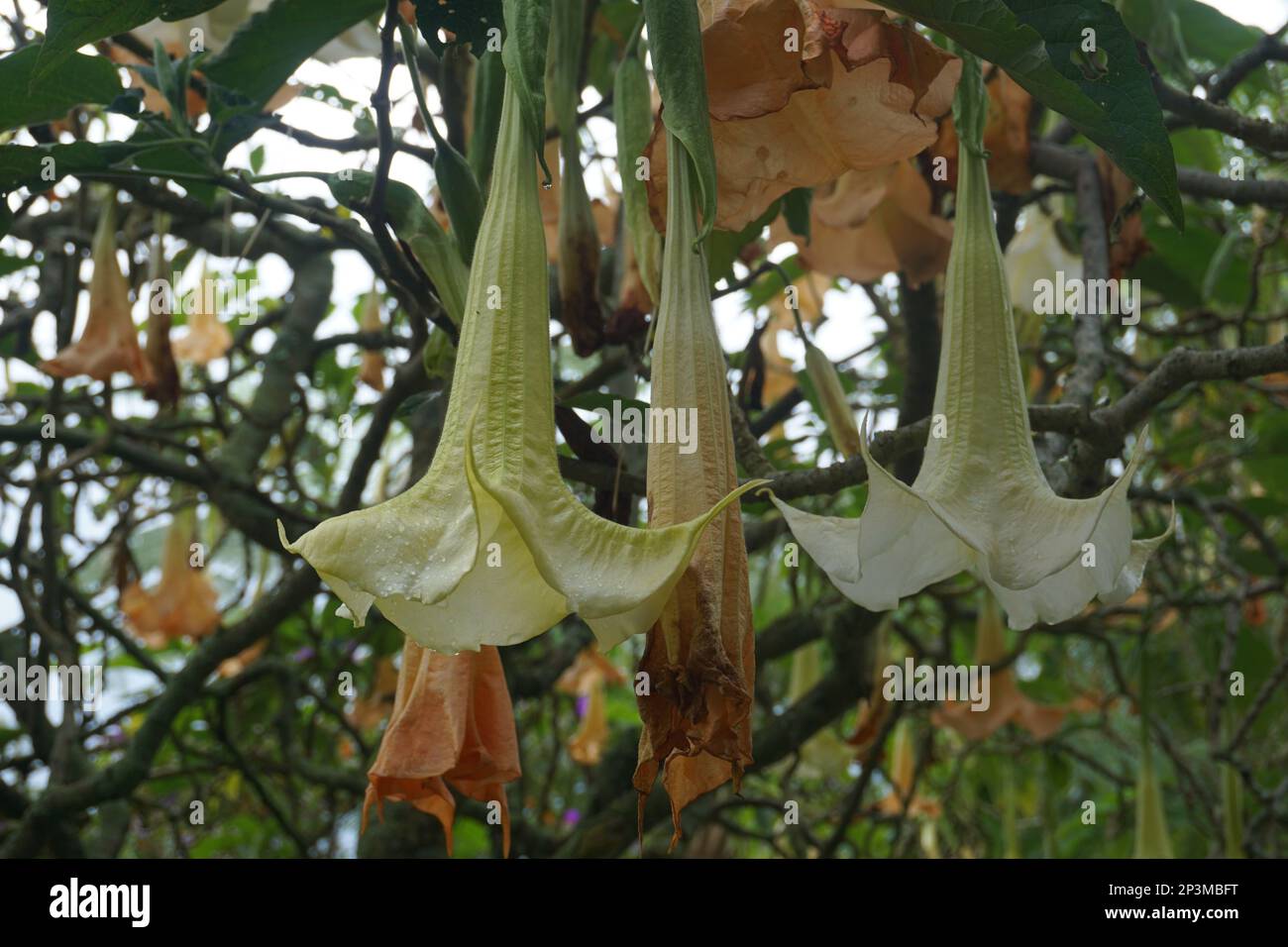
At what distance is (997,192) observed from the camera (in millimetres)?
1229

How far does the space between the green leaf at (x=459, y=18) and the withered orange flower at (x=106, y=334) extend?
0.99 meters

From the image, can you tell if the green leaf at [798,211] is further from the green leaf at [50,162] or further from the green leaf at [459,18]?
the green leaf at [50,162]

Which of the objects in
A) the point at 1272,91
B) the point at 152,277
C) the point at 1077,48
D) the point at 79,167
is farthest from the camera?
the point at 152,277

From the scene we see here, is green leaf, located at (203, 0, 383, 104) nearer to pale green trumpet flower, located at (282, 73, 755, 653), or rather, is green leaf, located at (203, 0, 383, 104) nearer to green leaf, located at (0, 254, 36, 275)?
pale green trumpet flower, located at (282, 73, 755, 653)

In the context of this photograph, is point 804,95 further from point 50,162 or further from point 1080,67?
point 50,162

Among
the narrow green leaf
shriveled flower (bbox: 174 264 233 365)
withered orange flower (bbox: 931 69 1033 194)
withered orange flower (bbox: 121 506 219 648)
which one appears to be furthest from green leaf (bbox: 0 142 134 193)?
withered orange flower (bbox: 121 506 219 648)

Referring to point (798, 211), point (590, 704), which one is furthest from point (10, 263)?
point (590, 704)

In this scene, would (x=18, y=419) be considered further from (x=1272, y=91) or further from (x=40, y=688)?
(x=1272, y=91)

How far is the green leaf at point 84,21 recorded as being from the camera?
65cm

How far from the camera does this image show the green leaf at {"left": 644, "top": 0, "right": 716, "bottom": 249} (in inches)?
21.9

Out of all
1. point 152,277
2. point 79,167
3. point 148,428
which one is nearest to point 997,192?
point 79,167

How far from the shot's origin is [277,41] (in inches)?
35.2

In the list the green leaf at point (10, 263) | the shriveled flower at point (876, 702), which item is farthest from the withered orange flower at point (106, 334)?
the shriveled flower at point (876, 702)
